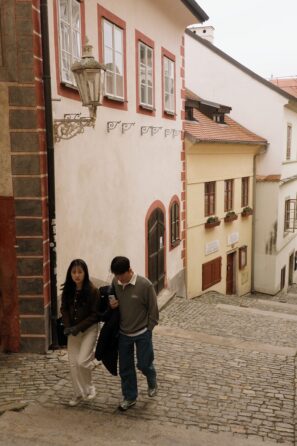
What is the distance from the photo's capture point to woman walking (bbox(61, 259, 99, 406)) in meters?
5.36

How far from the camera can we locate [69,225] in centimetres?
786

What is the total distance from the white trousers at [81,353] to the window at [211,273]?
10957 millimetres

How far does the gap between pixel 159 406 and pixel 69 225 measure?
3177 mm

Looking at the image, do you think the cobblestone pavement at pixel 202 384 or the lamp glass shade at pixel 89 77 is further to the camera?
the lamp glass shade at pixel 89 77

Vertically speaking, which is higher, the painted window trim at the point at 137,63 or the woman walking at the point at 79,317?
the painted window trim at the point at 137,63

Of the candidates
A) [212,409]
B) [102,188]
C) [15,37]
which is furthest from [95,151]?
[212,409]

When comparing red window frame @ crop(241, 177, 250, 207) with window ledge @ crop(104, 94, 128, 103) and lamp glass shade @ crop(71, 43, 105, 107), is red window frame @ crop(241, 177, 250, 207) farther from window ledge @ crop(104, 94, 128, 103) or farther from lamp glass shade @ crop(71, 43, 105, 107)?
lamp glass shade @ crop(71, 43, 105, 107)

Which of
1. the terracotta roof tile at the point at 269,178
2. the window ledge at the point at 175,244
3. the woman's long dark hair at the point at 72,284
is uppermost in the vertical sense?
the terracotta roof tile at the point at 269,178

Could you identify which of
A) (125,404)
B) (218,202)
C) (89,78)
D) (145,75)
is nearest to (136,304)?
(125,404)

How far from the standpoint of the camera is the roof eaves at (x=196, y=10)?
11984 millimetres

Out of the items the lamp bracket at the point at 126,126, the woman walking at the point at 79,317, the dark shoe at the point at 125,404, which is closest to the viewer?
the woman walking at the point at 79,317

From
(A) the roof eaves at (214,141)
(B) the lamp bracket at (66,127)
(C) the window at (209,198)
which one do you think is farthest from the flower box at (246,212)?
(B) the lamp bracket at (66,127)

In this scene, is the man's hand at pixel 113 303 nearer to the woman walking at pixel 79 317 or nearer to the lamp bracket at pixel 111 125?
the woman walking at pixel 79 317

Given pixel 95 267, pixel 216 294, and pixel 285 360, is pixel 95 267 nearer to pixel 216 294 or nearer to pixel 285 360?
pixel 285 360
